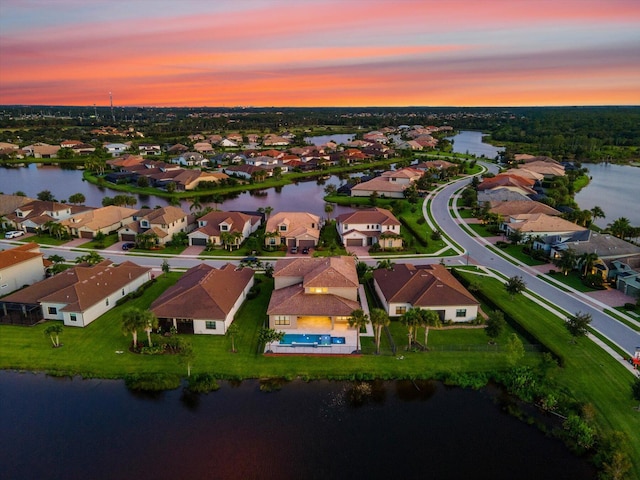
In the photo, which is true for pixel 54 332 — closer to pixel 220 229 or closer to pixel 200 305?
pixel 200 305

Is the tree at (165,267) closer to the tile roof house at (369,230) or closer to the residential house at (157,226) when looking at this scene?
the residential house at (157,226)

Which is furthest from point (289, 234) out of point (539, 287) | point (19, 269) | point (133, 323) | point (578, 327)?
point (578, 327)

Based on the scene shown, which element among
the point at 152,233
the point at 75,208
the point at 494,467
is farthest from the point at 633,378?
the point at 75,208

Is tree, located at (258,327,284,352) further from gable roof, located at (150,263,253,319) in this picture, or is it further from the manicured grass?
the manicured grass

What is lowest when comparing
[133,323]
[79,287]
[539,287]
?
[539,287]

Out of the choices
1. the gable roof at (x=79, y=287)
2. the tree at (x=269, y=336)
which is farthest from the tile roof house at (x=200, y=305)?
the gable roof at (x=79, y=287)

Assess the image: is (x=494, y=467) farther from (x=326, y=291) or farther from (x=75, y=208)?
(x=75, y=208)

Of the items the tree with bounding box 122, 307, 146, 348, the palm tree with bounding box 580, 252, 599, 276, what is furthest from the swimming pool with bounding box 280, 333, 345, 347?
the palm tree with bounding box 580, 252, 599, 276
